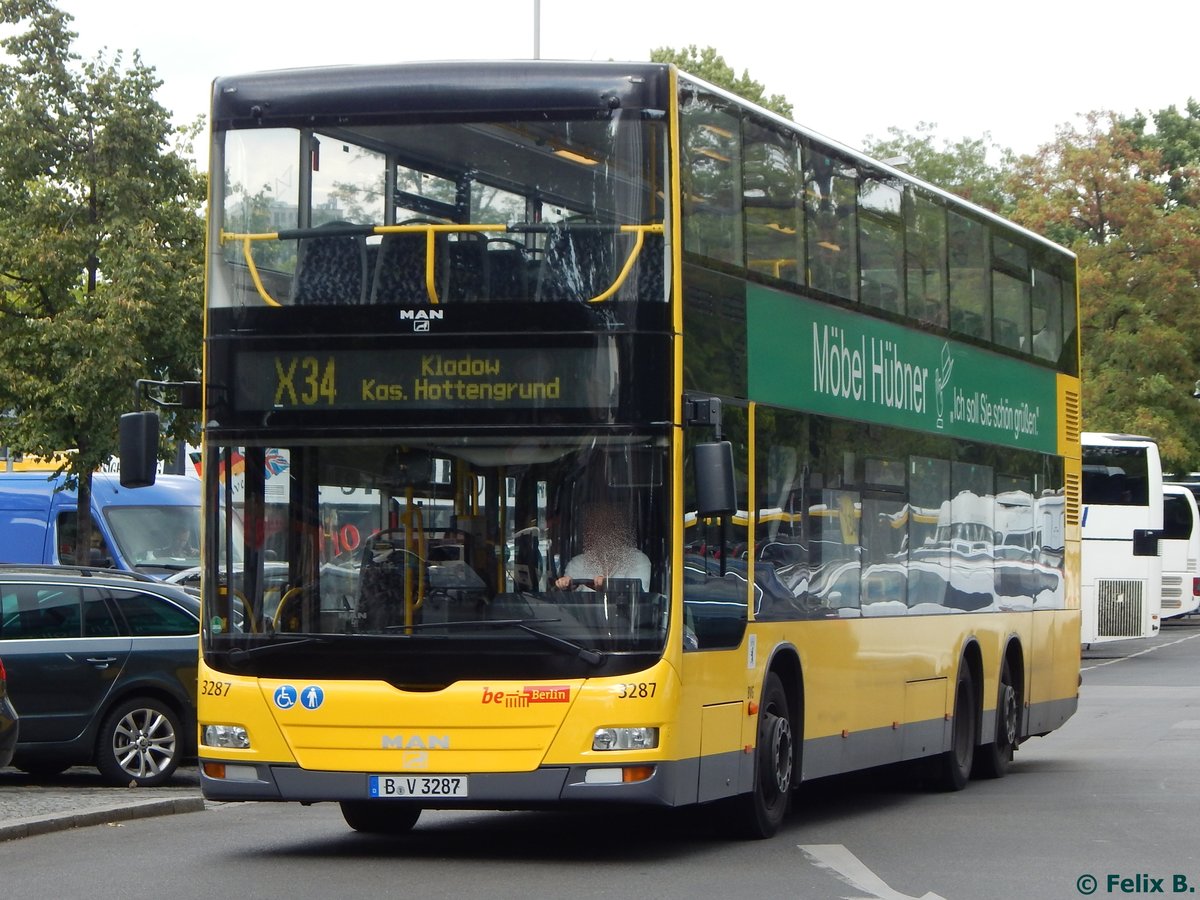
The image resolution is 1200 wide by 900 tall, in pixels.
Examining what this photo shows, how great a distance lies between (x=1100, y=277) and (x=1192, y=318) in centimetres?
292

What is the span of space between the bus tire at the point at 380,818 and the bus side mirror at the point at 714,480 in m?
3.21

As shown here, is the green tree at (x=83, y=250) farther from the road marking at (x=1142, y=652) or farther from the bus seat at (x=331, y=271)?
the road marking at (x=1142, y=652)

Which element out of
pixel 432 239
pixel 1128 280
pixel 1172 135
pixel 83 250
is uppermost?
pixel 1172 135

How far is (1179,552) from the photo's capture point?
5178cm

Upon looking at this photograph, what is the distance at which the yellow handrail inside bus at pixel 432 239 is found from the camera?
11172mm

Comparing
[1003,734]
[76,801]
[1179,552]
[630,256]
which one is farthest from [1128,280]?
[630,256]

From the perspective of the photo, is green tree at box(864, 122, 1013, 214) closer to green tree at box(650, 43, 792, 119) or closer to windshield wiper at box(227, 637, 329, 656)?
green tree at box(650, 43, 792, 119)

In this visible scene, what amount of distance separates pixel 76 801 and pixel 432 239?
17.2ft

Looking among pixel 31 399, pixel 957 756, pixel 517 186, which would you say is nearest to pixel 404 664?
Result: pixel 517 186

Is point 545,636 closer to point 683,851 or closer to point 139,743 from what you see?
point 683,851

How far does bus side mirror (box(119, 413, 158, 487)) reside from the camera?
11.4 meters

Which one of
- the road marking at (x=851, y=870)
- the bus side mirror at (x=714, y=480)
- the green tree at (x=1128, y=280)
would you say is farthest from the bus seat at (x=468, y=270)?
the green tree at (x=1128, y=280)

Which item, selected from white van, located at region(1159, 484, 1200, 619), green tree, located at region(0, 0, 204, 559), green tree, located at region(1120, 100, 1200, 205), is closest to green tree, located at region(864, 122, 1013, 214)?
green tree, located at region(1120, 100, 1200, 205)

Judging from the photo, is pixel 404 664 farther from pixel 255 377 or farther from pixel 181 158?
pixel 181 158
